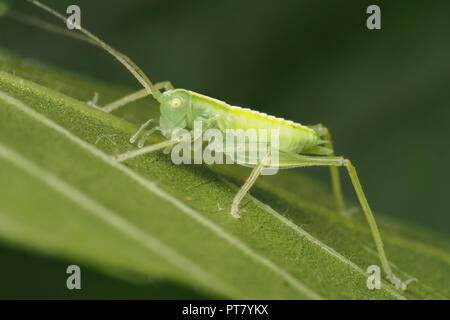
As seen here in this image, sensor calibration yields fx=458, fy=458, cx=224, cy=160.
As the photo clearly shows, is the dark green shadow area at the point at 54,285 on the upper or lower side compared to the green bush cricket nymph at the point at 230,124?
lower

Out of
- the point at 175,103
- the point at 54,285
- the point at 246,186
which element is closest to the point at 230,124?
the point at 175,103

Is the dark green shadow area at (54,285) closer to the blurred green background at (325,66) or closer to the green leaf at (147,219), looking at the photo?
the green leaf at (147,219)

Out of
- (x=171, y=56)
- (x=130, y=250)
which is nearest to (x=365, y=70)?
(x=171, y=56)

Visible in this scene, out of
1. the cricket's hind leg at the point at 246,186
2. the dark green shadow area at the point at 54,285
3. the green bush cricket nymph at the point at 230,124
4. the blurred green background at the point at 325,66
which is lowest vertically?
the dark green shadow area at the point at 54,285

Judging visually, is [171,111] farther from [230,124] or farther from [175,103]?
[230,124]

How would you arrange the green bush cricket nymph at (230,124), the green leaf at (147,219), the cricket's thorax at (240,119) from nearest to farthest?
the green leaf at (147,219)
the green bush cricket nymph at (230,124)
the cricket's thorax at (240,119)

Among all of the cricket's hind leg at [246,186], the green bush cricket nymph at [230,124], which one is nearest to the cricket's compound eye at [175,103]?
the green bush cricket nymph at [230,124]
